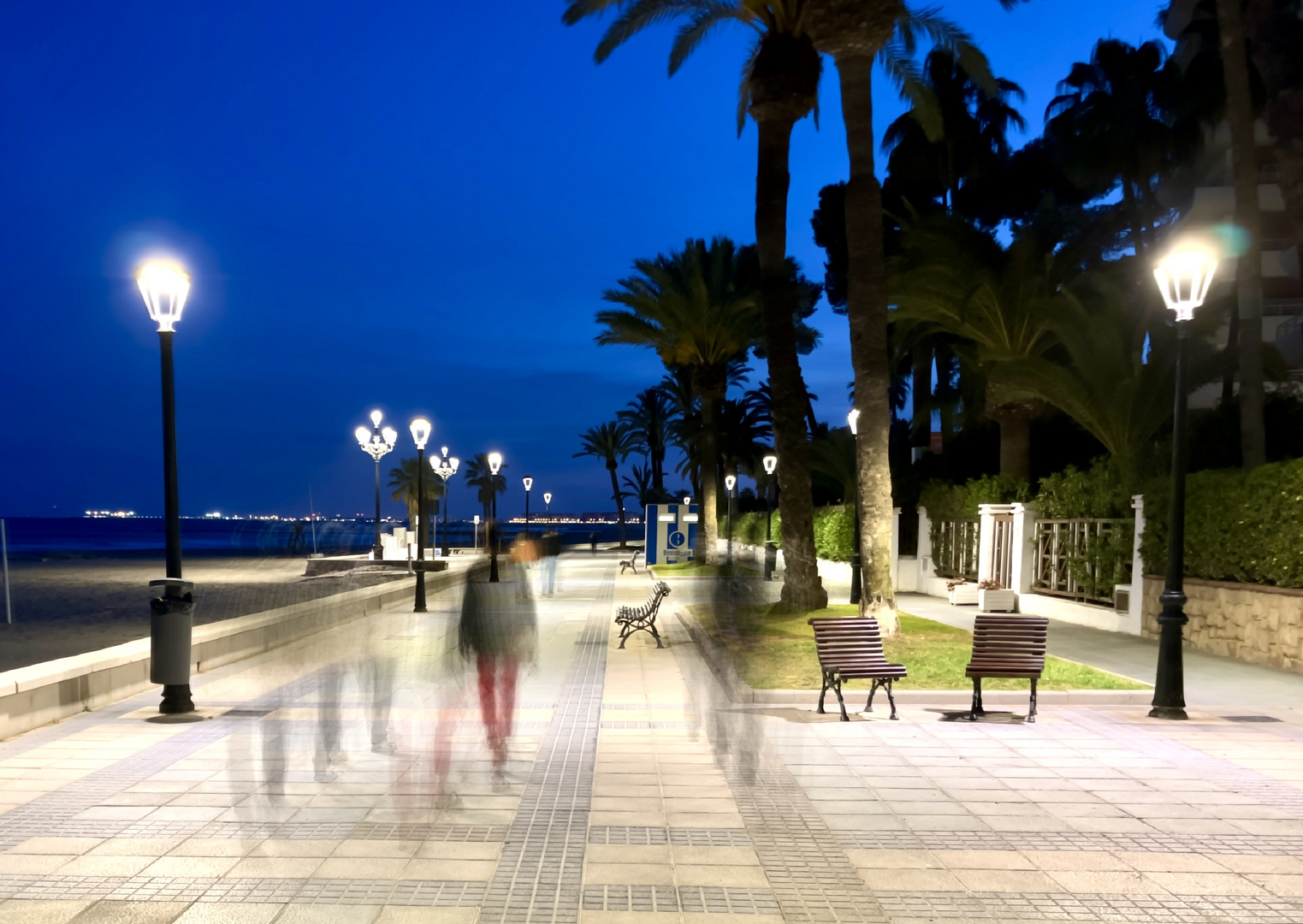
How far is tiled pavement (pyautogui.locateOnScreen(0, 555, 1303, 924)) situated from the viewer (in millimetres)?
4391

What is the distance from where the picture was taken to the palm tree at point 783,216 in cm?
1566

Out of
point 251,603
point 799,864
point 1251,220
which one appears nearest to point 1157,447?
point 1251,220

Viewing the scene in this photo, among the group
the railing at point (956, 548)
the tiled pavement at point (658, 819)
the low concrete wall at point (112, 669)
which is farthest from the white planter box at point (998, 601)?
the low concrete wall at point (112, 669)

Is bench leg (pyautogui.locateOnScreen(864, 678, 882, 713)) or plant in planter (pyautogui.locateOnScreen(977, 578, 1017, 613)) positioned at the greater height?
bench leg (pyautogui.locateOnScreen(864, 678, 882, 713))

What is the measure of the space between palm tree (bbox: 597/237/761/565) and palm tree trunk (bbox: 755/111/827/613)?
46.3ft

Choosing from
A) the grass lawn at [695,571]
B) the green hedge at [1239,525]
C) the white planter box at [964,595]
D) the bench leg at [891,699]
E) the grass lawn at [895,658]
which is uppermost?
the green hedge at [1239,525]

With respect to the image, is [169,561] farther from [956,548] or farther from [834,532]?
[834,532]

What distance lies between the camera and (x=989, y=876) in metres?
4.71

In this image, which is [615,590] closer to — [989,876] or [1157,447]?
[1157,447]

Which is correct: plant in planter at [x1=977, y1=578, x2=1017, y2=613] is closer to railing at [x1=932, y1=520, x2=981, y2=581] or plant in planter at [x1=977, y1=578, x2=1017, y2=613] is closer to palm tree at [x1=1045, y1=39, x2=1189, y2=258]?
railing at [x1=932, y1=520, x2=981, y2=581]

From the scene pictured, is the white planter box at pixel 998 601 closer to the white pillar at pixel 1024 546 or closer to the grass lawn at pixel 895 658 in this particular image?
the white pillar at pixel 1024 546

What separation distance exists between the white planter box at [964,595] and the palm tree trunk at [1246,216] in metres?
5.94

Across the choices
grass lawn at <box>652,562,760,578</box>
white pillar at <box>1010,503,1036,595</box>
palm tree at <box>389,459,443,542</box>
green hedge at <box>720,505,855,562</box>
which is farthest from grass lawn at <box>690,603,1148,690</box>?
palm tree at <box>389,459,443,542</box>

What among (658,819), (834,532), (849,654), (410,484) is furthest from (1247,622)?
(410,484)
